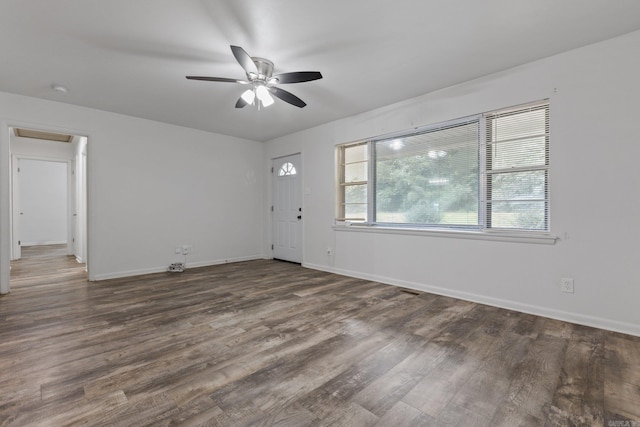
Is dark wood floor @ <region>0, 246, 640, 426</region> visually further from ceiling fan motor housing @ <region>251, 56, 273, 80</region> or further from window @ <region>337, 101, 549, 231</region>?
ceiling fan motor housing @ <region>251, 56, 273, 80</region>

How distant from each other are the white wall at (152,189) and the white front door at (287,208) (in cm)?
44

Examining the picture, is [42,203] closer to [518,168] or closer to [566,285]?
[518,168]

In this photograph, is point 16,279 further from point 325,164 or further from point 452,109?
point 452,109

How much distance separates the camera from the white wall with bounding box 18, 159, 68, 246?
8.00 metres

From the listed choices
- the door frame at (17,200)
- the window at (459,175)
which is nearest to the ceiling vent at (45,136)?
the door frame at (17,200)

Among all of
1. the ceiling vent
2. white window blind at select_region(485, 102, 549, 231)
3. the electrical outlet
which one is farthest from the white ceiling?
the ceiling vent

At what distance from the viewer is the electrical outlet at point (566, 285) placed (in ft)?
8.96

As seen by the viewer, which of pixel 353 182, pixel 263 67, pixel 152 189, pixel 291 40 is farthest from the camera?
pixel 152 189

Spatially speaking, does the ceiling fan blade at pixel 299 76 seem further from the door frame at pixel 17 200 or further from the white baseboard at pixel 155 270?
→ the door frame at pixel 17 200

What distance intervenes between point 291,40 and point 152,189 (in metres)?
3.64

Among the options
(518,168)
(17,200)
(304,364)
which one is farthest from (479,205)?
(17,200)

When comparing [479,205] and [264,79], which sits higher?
[264,79]

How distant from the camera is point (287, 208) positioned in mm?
5879

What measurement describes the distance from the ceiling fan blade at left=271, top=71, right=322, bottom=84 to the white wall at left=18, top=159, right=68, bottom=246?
8.31 m
